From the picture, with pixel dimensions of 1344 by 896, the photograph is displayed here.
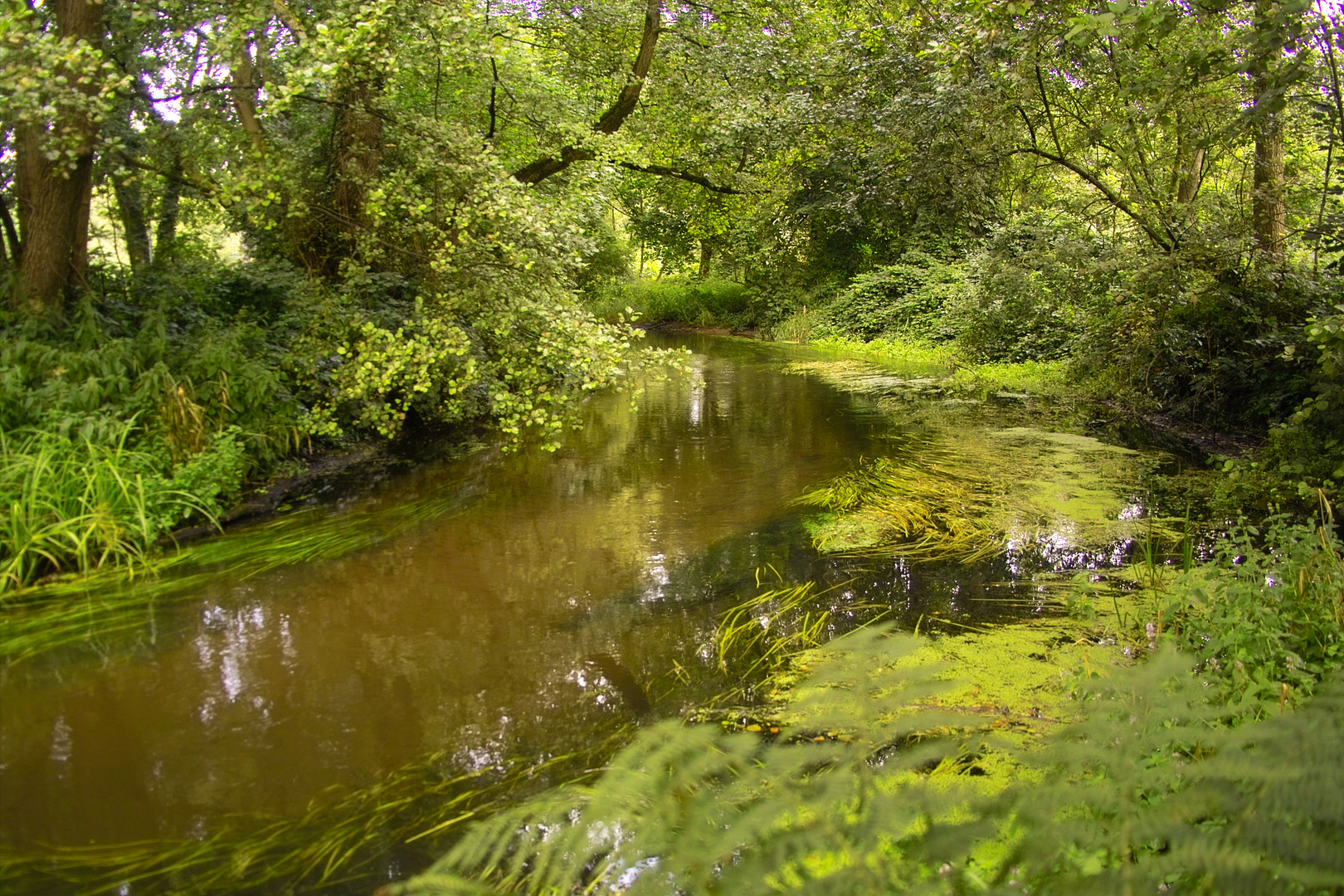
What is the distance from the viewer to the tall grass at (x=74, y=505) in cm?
503

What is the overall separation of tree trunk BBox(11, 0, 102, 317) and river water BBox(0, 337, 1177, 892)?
2.84 meters

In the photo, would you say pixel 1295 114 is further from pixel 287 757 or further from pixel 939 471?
pixel 287 757

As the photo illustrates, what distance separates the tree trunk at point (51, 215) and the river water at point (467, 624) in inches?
112

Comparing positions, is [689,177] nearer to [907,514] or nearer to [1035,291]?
[1035,291]

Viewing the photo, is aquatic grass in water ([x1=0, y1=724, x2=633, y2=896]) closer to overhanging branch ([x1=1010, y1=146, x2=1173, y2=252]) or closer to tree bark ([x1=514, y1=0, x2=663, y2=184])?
tree bark ([x1=514, y1=0, x2=663, y2=184])

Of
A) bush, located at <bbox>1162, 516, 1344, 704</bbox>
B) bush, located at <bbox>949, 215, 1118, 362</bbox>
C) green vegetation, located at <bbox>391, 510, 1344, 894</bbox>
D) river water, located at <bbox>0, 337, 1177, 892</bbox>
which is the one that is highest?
bush, located at <bbox>949, 215, 1118, 362</bbox>

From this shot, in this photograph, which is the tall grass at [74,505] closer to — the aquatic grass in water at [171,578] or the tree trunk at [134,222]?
the aquatic grass in water at [171,578]

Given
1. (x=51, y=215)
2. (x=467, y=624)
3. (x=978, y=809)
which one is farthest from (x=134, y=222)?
(x=978, y=809)

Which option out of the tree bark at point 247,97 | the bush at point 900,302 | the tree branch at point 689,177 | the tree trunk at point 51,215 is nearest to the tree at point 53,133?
the tree trunk at point 51,215

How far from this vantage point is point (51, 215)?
6.71 m

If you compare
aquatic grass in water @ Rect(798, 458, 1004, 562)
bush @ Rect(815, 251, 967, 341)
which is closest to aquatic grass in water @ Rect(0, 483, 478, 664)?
aquatic grass in water @ Rect(798, 458, 1004, 562)

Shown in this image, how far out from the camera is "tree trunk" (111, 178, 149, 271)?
8.20 metres

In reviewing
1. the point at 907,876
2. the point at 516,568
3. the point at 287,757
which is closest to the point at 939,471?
the point at 516,568

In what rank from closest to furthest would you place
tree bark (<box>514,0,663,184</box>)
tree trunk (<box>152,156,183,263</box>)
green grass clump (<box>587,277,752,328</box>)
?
tree trunk (<box>152,156,183,263</box>), tree bark (<box>514,0,663,184</box>), green grass clump (<box>587,277,752,328</box>)
